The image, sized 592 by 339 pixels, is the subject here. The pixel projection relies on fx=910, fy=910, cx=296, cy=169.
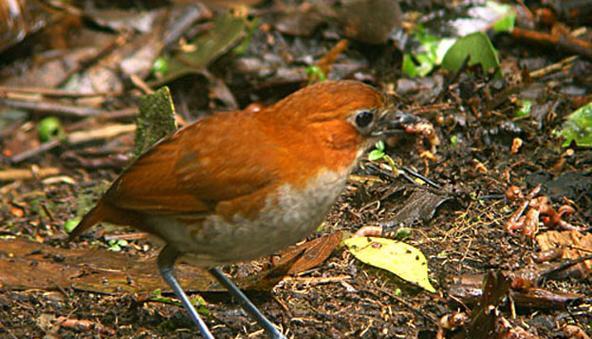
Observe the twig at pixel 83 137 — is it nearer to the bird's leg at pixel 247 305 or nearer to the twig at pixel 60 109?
the twig at pixel 60 109

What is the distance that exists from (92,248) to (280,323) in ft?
4.78

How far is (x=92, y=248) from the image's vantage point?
16.8ft

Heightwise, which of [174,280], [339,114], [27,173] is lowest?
[27,173]

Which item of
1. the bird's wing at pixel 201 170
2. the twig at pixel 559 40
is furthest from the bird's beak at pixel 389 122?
the twig at pixel 559 40

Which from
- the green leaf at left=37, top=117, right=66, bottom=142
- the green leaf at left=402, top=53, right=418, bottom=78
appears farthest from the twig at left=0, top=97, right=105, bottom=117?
the green leaf at left=402, top=53, right=418, bottom=78

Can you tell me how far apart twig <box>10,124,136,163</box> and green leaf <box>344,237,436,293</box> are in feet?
9.41

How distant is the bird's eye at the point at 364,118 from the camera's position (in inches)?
147

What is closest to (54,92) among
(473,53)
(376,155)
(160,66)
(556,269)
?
(160,66)

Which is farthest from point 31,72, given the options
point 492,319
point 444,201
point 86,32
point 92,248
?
point 492,319

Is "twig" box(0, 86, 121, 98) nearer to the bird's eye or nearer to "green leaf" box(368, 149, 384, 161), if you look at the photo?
"green leaf" box(368, 149, 384, 161)

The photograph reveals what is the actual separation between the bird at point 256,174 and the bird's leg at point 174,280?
0.01 m

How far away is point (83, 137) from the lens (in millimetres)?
6867

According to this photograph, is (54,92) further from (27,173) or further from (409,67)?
(409,67)

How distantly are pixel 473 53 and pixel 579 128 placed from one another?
90 cm
